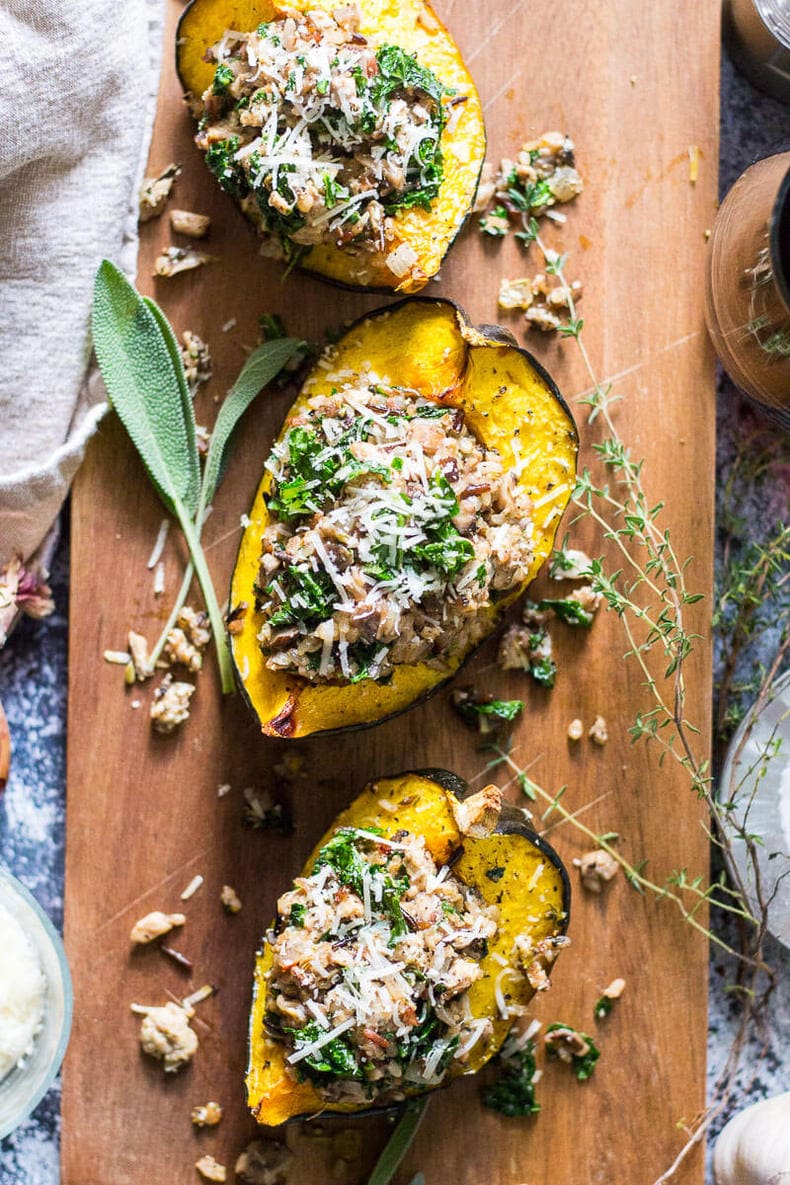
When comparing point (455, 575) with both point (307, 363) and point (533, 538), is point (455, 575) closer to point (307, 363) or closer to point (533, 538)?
point (533, 538)

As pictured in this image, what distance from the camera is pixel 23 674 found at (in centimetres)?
223

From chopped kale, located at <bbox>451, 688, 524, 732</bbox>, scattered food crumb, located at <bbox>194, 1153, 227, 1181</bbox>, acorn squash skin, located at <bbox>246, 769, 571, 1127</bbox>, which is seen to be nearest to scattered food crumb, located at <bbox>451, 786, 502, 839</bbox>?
acorn squash skin, located at <bbox>246, 769, 571, 1127</bbox>

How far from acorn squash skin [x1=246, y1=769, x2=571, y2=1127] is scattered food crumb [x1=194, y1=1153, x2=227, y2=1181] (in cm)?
32

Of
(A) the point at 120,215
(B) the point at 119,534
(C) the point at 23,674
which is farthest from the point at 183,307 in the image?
(C) the point at 23,674

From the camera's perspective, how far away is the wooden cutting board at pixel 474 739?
216 centimetres

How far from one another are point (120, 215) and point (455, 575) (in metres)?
0.90

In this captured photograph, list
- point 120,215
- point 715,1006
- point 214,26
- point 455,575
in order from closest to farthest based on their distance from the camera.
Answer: point 455,575 < point 214,26 < point 120,215 < point 715,1006

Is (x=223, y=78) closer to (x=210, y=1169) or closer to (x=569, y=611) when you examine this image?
(x=569, y=611)

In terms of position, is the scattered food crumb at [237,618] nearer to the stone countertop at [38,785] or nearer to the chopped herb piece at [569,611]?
the stone countertop at [38,785]

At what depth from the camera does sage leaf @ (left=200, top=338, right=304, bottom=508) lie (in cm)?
211

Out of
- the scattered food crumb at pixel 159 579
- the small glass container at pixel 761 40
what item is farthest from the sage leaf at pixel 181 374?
the small glass container at pixel 761 40

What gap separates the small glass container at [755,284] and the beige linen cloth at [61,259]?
A: 102cm

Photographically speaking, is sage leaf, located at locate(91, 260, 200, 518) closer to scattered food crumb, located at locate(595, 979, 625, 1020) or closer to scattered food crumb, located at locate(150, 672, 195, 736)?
scattered food crumb, located at locate(150, 672, 195, 736)

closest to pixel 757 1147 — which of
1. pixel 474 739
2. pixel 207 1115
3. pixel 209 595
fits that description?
pixel 474 739
